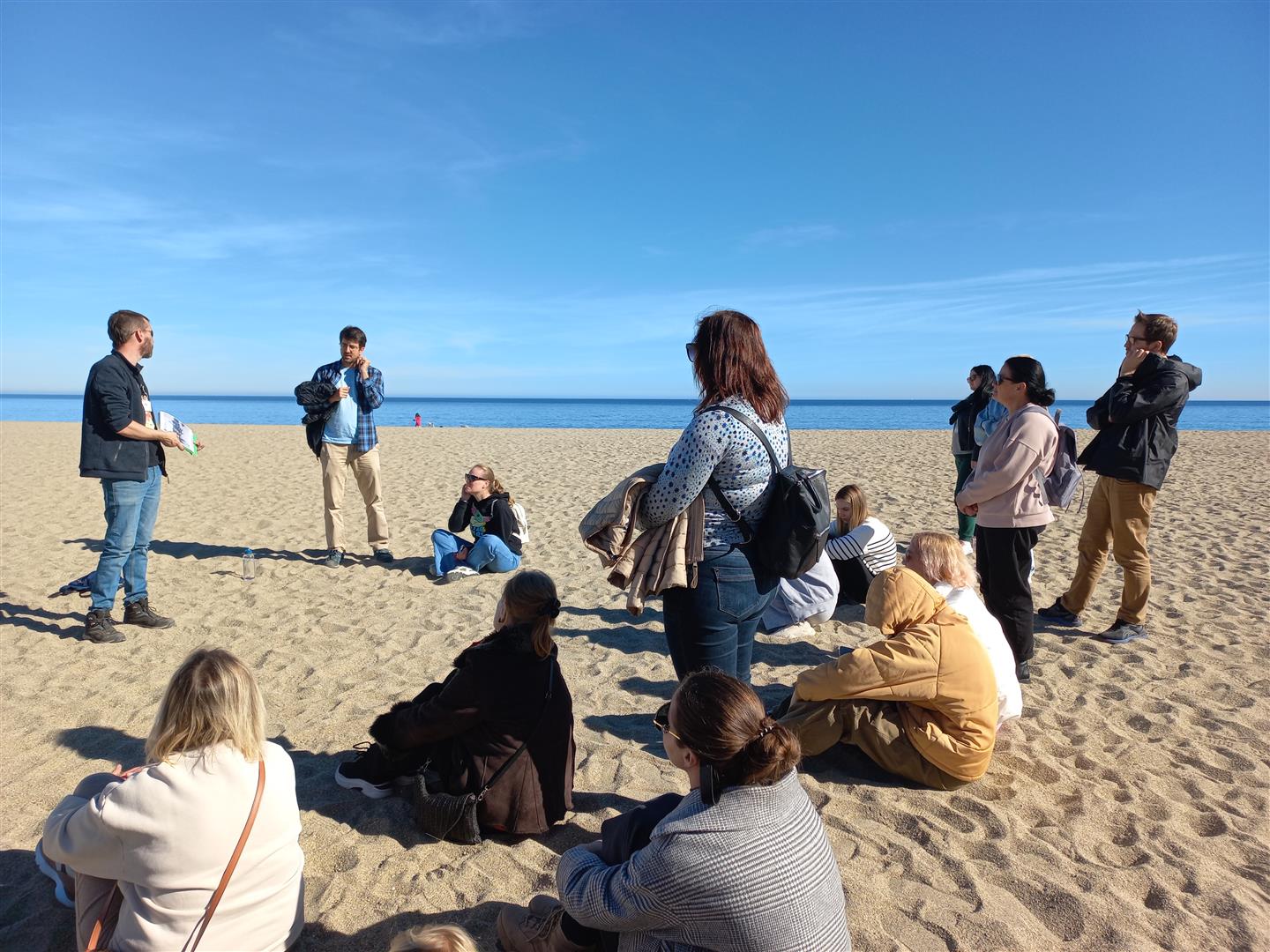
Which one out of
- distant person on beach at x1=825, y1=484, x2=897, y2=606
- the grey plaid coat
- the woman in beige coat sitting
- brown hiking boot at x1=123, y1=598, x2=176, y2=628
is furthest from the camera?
distant person on beach at x1=825, y1=484, x2=897, y2=606

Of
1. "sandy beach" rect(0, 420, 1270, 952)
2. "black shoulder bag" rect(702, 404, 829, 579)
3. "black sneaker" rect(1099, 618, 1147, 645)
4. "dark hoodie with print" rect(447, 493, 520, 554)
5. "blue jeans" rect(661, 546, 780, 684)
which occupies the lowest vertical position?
"sandy beach" rect(0, 420, 1270, 952)

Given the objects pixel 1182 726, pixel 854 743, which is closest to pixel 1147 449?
pixel 1182 726

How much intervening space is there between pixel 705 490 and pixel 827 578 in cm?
292

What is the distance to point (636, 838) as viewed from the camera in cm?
222

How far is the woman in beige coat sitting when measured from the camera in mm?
3277

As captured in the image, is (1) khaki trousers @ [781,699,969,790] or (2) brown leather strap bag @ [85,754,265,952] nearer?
(2) brown leather strap bag @ [85,754,265,952]

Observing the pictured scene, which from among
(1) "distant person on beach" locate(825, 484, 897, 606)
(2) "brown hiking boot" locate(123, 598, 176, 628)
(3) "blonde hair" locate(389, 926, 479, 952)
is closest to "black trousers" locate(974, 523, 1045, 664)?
(1) "distant person on beach" locate(825, 484, 897, 606)

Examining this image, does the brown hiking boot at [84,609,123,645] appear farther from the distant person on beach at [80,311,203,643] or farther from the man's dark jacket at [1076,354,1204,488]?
the man's dark jacket at [1076,354,1204,488]

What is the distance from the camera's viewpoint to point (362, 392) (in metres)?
7.38

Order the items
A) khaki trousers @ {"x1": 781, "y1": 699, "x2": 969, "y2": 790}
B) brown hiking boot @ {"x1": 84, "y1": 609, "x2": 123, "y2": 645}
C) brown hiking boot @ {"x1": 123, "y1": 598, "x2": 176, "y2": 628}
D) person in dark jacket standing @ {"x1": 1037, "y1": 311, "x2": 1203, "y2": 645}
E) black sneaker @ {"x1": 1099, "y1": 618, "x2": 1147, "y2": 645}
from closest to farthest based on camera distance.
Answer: khaki trousers @ {"x1": 781, "y1": 699, "x2": 969, "y2": 790} < person in dark jacket standing @ {"x1": 1037, "y1": 311, "x2": 1203, "y2": 645} < brown hiking boot @ {"x1": 84, "y1": 609, "x2": 123, "y2": 645} < black sneaker @ {"x1": 1099, "y1": 618, "x2": 1147, "y2": 645} < brown hiking boot @ {"x1": 123, "y1": 598, "x2": 176, "y2": 628}

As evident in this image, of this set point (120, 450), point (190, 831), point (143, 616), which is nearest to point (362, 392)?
point (120, 450)

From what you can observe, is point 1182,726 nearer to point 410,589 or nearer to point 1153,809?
point 1153,809

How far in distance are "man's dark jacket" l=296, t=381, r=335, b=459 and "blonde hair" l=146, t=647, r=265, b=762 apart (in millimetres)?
5337

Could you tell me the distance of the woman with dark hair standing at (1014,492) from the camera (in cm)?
421
